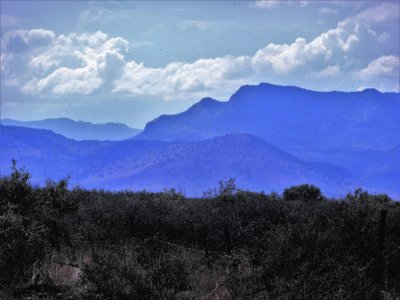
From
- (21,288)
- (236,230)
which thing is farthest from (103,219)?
(21,288)

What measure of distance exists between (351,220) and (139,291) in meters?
5.80

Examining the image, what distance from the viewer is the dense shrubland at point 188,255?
936 cm

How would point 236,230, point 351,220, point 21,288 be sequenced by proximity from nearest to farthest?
point 21,288
point 351,220
point 236,230

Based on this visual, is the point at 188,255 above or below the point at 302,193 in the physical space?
below

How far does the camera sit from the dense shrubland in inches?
368

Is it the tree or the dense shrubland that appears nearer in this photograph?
the dense shrubland

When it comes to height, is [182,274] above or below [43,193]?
below

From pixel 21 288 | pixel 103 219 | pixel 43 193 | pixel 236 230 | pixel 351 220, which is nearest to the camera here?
pixel 21 288

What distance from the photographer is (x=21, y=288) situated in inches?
384

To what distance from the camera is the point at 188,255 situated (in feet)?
41.5

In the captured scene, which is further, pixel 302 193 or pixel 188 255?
pixel 302 193

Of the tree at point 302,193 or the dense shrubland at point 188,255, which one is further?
the tree at point 302,193

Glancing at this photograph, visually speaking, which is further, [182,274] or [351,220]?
[351,220]

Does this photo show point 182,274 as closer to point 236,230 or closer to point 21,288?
point 21,288
